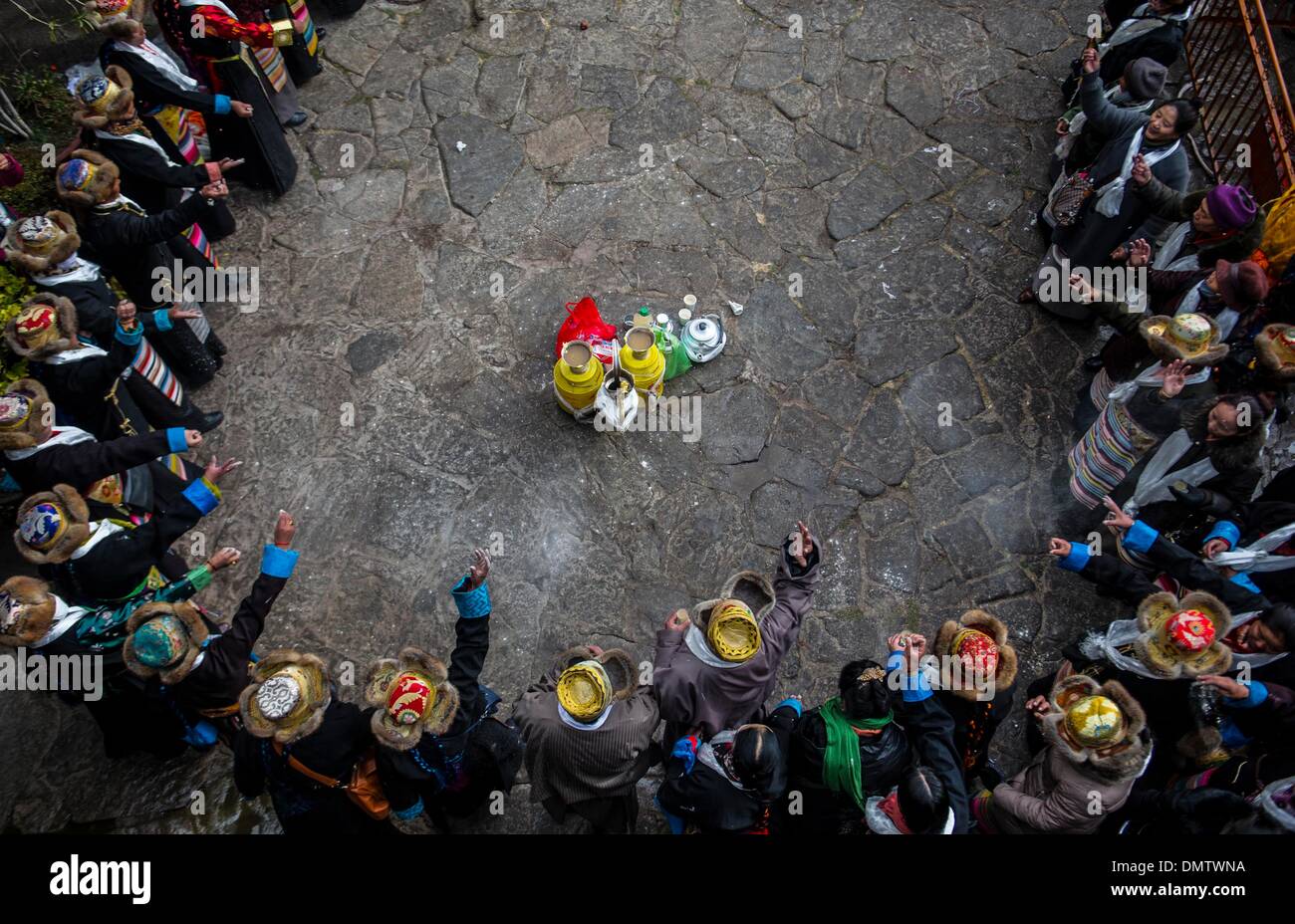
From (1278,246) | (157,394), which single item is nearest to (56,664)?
(157,394)

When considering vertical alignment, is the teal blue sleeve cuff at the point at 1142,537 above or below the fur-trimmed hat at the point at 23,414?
below

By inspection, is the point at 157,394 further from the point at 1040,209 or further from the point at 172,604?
the point at 1040,209

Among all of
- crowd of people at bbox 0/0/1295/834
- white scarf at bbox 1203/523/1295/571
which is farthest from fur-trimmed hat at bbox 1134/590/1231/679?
white scarf at bbox 1203/523/1295/571

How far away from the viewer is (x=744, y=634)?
4691 mm

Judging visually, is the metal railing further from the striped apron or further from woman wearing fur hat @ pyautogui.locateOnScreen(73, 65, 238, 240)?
woman wearing fur hat @ pyautogui.locateOnScreen(73, 65, 238, 240)

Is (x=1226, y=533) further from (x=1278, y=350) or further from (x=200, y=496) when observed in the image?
(x=200, y=496)

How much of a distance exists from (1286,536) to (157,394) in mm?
7622

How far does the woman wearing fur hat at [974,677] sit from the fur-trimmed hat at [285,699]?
3.29 m

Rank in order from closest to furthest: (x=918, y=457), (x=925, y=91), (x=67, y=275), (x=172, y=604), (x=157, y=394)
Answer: (x=172, y=604) → (x=67, y=275) → (x=157, y=394) → (x=918, y=457) → (x=925, y=91)

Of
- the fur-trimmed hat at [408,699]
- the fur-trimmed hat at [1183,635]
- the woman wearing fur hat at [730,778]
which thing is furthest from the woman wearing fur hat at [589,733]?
the fur-trimmed hat at [1183,635]

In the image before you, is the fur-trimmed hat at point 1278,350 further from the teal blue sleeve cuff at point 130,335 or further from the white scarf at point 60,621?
the teal blue sleeve cuff at point 130,335

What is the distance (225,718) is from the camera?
523cm

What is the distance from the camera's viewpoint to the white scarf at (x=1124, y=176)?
6.52m

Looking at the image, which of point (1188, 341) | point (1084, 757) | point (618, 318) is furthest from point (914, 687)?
point (618, 318)
